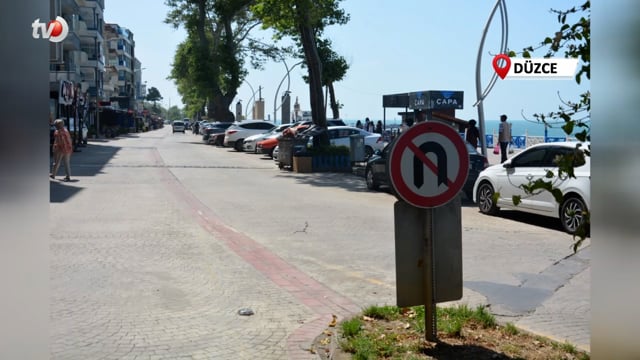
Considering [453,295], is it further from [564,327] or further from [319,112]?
[319,112]

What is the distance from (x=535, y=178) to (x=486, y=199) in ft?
5.81

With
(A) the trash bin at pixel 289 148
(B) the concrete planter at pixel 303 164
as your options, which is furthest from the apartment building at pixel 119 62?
(B) the concrete planter at pixel 303 164

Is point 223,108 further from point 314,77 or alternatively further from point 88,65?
point 314,77

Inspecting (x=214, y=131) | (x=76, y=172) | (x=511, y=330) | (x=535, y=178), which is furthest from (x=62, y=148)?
(x=214, y=131)

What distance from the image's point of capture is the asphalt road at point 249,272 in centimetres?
568

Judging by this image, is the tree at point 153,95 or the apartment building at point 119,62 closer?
the apartment building at point 119,62

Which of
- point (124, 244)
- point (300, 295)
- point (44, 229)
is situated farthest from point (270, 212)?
point (44, 229)

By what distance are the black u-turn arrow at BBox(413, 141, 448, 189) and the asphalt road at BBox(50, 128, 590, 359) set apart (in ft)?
5.39

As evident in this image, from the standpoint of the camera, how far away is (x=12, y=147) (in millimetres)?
3443

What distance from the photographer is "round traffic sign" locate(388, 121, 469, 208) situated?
495 cm

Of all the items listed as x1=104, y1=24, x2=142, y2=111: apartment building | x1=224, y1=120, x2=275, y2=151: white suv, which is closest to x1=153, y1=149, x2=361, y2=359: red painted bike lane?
x1=224, y1=120, x2=275, y2=151: white suv

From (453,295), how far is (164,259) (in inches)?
183

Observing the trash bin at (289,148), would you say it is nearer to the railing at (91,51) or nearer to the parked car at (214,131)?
the parked car at (214,131)

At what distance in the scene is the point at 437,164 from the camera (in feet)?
16.4
